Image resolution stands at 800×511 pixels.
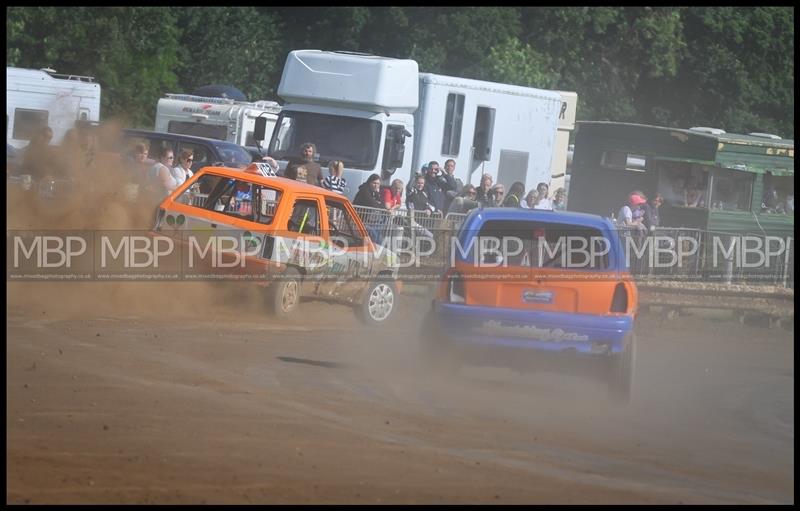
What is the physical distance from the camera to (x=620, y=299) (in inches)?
438

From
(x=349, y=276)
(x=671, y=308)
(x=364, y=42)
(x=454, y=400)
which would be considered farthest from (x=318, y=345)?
(x=364, y=42)

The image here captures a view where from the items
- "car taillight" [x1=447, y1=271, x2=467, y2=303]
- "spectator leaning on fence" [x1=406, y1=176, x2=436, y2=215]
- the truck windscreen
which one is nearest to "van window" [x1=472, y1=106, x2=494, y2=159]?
the truck windscreen

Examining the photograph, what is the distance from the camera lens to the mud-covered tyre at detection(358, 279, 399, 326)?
626 inches

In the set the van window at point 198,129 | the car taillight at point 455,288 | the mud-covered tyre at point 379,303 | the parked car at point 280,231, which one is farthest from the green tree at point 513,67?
the car taillight at point 455,288

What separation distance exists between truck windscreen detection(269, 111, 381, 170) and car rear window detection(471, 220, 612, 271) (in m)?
10.4

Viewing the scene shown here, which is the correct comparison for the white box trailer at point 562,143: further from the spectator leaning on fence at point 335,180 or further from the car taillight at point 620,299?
the car taillight at point 620,299

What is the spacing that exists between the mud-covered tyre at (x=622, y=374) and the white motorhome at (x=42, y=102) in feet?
66.1

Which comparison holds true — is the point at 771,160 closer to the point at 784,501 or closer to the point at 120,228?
the point at 120,228

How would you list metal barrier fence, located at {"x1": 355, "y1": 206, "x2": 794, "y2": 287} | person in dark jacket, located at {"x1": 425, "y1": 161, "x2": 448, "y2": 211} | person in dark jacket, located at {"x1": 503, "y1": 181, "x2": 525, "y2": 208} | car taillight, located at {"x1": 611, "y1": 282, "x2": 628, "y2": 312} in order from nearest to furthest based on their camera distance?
car taillight, located at {"x1": 611, "y1": 282, "x2": 628, "y2": 312} < metal barrier fence, located at {"x1": 355, "y1": 206, "x2": 794, "y2": 287} < person in dark jacket, located at {"x1": 503, "y1": 181, "x2": 525, "y2": 208} < person in dark jacket, located at {"x1": 425, "y1": 161, "x2": 448, "y2": 211}

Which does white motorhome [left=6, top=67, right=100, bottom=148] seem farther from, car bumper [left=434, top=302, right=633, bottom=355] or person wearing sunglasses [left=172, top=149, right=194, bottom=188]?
car bumper [left=434, top=302, right=633, bottom=355]

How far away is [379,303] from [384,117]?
658cm

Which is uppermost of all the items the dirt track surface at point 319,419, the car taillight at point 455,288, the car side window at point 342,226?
the car side window at point 342,226

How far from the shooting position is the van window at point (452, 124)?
24.0m

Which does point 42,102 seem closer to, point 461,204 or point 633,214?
point 461,204
